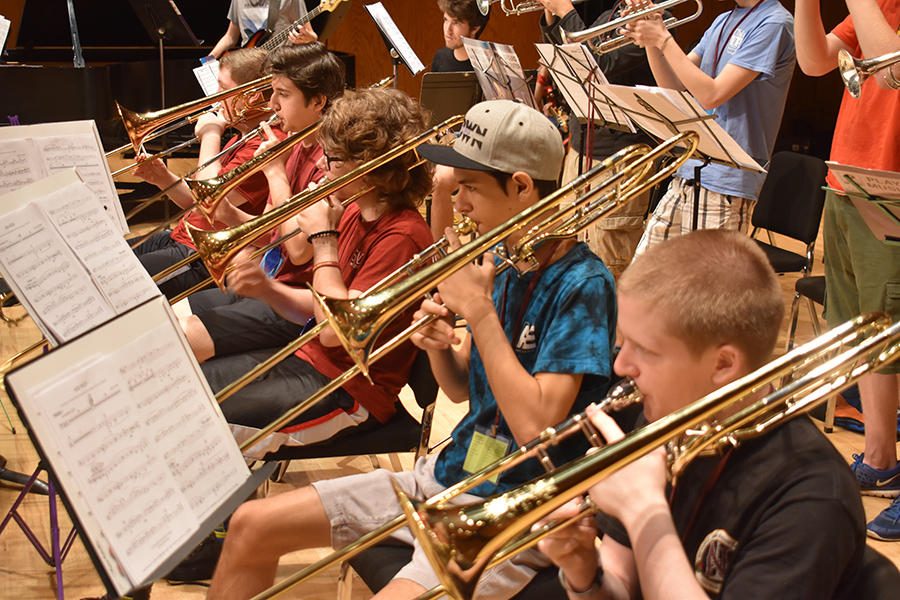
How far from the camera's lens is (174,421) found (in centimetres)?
106

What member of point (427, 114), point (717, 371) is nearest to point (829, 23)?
point (427, 114)

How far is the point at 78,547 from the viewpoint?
227cm

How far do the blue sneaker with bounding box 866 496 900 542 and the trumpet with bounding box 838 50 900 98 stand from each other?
4.08ft

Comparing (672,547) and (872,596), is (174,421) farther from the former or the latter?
(872,596)

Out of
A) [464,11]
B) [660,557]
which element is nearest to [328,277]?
[660,557]

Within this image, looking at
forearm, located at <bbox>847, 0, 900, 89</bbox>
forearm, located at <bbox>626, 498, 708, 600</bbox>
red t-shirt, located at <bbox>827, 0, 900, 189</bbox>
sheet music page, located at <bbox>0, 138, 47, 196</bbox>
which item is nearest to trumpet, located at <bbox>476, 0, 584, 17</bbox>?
red t-shirt, located at <bbox>827, 0, 900, 189</bbox>

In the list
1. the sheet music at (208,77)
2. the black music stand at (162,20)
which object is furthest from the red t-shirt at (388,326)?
the black music stand at (162,20)

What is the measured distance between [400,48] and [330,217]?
2455 mm

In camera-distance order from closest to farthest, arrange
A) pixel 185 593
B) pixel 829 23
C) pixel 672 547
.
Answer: pixel 672 547 < pixel 185 593 < pixel 829 23

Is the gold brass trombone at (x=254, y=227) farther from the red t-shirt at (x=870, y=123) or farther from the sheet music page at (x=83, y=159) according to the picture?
the red t-shirt at (x=870, y=123)

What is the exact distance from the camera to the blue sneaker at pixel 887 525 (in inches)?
90.9

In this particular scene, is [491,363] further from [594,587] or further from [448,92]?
[448,92]

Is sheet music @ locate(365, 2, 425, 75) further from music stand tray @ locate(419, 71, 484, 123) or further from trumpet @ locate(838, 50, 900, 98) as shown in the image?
trumpet @ locate(838, 50, 900, 98)

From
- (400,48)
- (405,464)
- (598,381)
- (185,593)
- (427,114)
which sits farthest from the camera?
(400,48)
